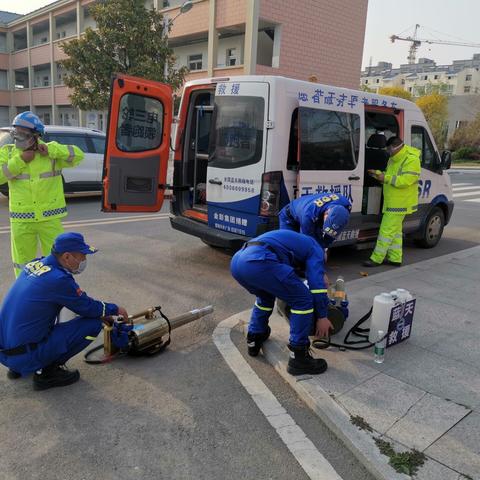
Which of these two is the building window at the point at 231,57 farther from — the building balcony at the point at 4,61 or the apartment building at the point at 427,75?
the apartment building at the point at 427,75

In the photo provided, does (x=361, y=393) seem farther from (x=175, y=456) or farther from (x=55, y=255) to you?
(x=55, y=255)

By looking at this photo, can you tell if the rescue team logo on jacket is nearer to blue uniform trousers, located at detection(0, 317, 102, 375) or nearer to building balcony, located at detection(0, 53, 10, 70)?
blue uniform trousers, located at detection(0, 317, 102, 375)

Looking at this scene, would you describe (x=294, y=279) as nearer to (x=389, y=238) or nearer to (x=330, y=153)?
(x=330, y=153)

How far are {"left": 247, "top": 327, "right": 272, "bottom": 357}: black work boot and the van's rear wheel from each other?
4.93 meters

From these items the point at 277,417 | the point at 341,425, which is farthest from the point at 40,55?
the point at 341,425

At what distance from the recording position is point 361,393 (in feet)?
10.5

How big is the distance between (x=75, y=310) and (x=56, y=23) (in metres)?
39.8

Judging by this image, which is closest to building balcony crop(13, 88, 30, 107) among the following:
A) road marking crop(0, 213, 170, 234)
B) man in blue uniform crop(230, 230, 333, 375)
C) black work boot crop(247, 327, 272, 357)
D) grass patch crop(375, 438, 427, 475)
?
road marking crop(0, 213, 170, 234)

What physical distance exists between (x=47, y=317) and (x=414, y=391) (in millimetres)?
2561

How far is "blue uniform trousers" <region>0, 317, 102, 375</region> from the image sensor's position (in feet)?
10.2

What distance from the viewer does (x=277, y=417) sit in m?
3.00

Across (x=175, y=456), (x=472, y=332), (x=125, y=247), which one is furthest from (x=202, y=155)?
(x=175, y=456)

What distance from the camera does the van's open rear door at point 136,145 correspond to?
17.5 ft

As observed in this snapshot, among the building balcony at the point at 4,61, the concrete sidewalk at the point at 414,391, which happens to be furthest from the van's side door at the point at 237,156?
the building balcony at the point at 4,61
